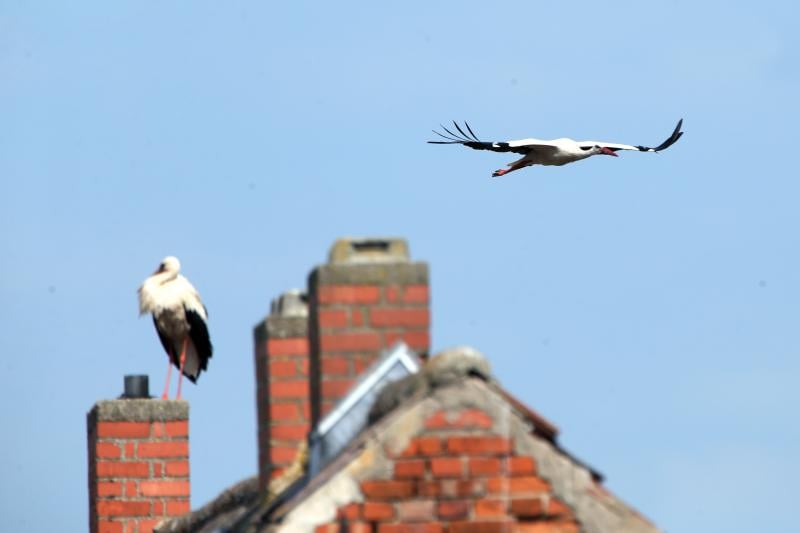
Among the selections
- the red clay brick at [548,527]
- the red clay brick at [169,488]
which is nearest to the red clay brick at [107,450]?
the red clay brick at [169,488]

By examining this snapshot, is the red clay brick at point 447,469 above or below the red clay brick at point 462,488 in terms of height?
above

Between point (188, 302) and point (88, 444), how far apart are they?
380 cm

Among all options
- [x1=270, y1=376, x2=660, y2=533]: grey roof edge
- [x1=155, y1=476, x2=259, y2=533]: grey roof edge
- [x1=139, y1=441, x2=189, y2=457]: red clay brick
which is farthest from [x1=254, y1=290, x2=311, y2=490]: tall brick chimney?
[x1=139, y1=441, x2=189, y2=457]: red clay brick

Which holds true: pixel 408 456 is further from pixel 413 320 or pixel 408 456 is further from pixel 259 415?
pixel 259 415

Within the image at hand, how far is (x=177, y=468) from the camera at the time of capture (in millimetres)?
15383

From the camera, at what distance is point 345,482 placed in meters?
9.62

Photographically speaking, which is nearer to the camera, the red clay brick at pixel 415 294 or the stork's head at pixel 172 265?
the red clay brick at pixel 415 294

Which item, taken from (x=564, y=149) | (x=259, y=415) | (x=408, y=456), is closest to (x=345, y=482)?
(x=408, y=456)

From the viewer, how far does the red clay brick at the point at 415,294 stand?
34.0 feet

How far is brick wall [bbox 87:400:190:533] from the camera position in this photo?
15305 millimetres

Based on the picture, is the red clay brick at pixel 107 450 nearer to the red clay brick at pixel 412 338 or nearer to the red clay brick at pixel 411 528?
the red clay brick at pixel 412 338

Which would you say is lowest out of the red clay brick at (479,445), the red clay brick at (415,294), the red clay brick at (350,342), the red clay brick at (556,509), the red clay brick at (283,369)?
the red clay brick at (556,509)

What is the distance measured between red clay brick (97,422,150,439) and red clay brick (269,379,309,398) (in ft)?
12.4

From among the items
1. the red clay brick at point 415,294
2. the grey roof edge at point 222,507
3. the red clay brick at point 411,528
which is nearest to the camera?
the red clay brick at point 411,528
